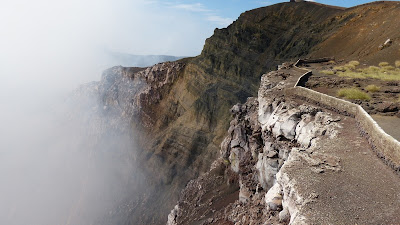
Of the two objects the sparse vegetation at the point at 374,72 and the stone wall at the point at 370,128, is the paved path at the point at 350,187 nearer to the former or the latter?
the stone wall at the point at 370,128

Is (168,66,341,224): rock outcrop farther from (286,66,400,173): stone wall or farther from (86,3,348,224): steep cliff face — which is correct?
(86,3,348,224): steep cliff face

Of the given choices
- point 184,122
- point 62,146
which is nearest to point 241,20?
point 184,122

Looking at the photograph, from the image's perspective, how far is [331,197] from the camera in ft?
28.0

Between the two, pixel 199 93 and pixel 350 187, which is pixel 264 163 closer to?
pixel 350 187

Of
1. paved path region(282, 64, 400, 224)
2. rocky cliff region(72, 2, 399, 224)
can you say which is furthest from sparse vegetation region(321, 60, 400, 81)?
paved path region(282, 64, 400, 224)

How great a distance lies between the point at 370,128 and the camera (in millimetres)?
11828

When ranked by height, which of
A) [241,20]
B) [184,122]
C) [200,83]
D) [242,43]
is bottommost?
[184,122]

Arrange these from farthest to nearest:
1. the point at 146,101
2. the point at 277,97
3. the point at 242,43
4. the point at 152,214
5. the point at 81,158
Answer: the point at 81,158, the point at 146,101, the point at 242,43, the point at 152,214, the point at 277,97

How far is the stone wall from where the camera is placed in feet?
31.9

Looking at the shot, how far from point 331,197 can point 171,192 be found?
45.3 metres

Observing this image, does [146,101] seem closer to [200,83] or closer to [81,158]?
[200,83]

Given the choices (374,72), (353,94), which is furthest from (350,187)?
(374,72)

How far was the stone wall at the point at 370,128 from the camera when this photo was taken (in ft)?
31.9

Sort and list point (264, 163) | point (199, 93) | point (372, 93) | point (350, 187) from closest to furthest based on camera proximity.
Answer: point (350, 187)
point (264, 163)
point (372, 93)
point (199, 93)
